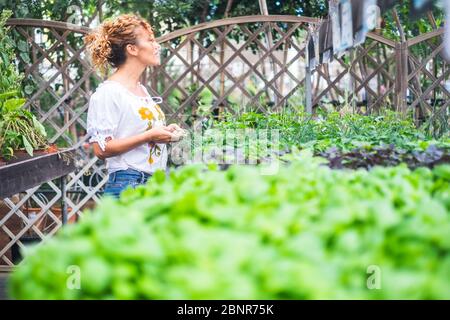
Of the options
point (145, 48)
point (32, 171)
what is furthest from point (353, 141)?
point (32, 171)

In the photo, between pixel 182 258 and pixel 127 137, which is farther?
pixel 127 137

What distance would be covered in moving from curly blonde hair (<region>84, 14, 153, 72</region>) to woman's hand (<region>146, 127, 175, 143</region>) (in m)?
0.38

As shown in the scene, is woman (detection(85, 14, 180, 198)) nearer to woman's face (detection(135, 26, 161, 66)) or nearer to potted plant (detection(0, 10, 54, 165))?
woman's face (detection(135, 26, 161, 66))

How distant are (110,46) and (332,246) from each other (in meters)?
2.11

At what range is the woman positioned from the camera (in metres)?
2.65

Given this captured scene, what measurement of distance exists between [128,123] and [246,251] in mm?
1907

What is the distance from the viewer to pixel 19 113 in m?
3.89

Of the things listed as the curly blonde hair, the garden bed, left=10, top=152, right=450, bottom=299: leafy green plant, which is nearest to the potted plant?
the garden bed

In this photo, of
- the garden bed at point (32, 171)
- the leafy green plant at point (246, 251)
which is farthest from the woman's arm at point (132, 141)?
the leafy green plant at point (246, 251)

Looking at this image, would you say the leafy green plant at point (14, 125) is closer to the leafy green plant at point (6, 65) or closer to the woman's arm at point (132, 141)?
the leafy green plant at point (6, 65)

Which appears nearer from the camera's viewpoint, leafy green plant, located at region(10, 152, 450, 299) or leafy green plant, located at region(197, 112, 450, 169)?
leafy green plant, located at region(10, 152, 450, 299)

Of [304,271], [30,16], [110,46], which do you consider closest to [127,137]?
[110,46]
